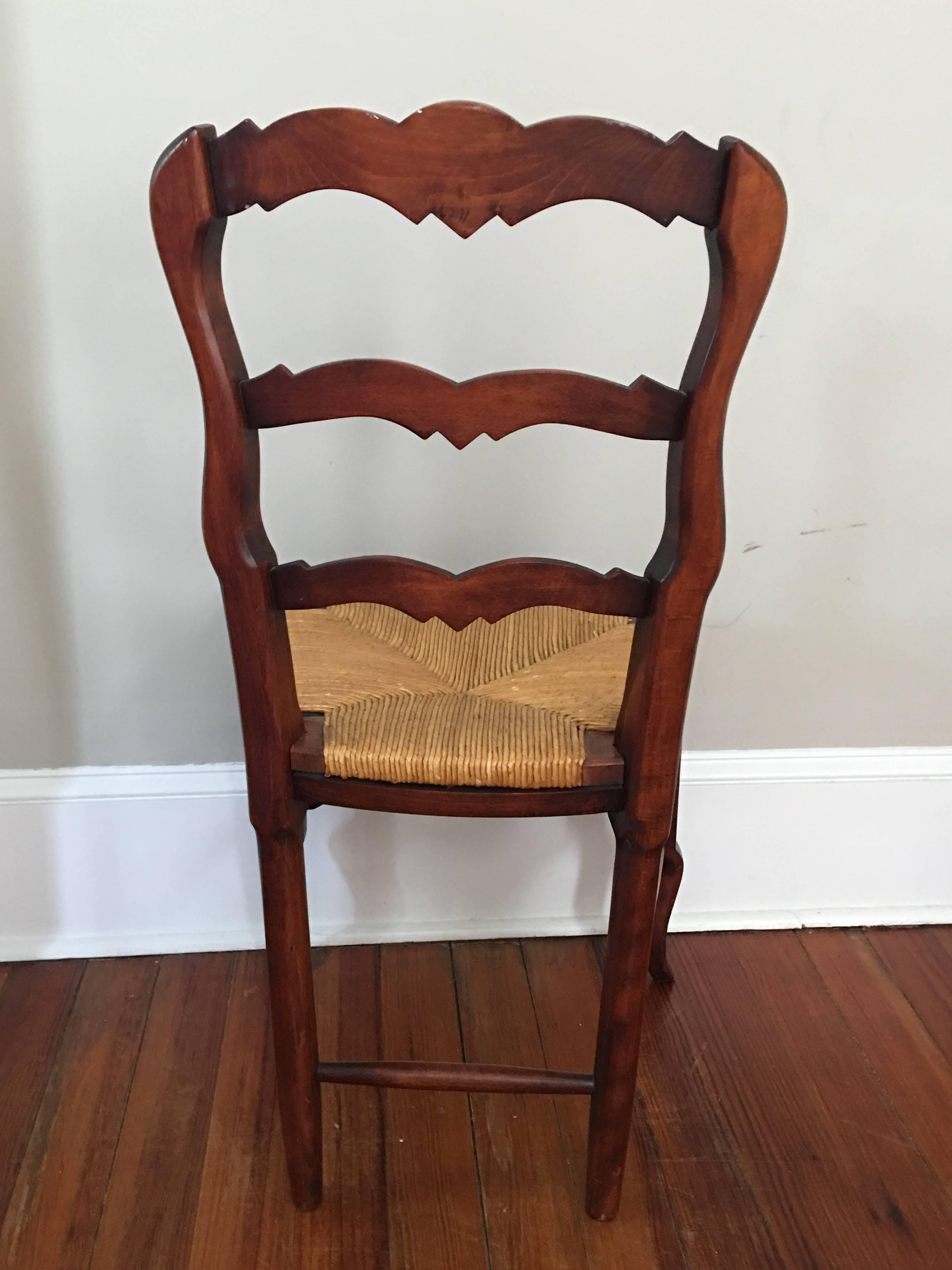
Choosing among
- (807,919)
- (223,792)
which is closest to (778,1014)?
(807,919)

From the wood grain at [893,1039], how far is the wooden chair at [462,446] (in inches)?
15.8

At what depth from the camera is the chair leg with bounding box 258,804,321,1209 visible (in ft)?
3.07

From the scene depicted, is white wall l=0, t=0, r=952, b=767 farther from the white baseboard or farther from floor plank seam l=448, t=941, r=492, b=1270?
floor plank seam l=448, t=941, r=492, b=1270

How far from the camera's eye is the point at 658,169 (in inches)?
26.9

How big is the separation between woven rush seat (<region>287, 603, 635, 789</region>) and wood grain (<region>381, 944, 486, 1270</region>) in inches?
20.1

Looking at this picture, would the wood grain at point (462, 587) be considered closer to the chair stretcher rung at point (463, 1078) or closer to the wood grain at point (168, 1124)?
the chair stretcher rung at point (463, 1078)

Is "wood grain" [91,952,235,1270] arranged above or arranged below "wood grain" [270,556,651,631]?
below

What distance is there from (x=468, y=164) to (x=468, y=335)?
0.53 metres

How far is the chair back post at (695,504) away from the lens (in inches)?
27.2

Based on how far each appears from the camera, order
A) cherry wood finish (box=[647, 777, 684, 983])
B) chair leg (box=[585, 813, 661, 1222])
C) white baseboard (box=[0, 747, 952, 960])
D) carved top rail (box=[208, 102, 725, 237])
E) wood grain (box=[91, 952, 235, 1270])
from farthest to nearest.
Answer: white baseboard (box=[0, 747, 952, 960])
cherry wood finish (box=[647, 777, 684, 983])
wood grain (box=[91, 952, 235, 1270])
chair leg (box=[585, 813, 661, 1222])
carved top rail (box=[208, 102, 725, 237])

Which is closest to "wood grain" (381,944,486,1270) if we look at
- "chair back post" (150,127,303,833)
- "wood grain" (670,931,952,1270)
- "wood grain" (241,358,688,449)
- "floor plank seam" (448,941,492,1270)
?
"floor plank seam" (448,941,492,1270)

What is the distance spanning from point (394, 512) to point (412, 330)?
0.73 ft

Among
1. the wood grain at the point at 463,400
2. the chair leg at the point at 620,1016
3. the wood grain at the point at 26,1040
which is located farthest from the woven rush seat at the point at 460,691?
the wood grain at the point at 26,1040

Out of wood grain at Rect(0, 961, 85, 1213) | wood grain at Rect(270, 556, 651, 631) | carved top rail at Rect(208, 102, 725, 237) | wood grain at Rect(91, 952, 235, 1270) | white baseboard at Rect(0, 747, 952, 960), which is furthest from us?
white baseboard at Rect(0, 747, 952, 960)
